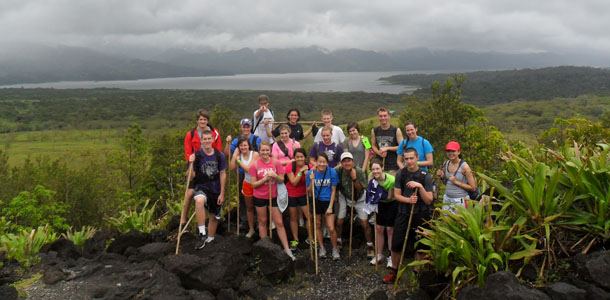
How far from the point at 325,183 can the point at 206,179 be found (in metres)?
2.18

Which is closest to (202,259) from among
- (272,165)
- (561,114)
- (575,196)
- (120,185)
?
(272,165)

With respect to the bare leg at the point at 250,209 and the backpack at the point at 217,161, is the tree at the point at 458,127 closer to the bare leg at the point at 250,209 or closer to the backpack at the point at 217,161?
the bare leg at the point at 250,209

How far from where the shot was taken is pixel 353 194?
6578mm

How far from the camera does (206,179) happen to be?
6668 mm

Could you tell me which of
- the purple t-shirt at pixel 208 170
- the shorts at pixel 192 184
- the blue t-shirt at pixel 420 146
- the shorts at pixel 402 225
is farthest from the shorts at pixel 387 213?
the shorts at pixel 192 184

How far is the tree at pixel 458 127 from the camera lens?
13.3m

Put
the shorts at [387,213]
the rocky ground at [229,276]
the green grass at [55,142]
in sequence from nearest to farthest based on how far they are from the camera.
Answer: the rocky ground at [229,276], the shorts at [387,213], the green grass at [55,142]

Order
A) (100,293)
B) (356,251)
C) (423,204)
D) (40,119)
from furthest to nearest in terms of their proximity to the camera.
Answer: (40,119) < (356,251) < (423,204) < (100,293)

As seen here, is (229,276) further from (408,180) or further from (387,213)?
(408,180)

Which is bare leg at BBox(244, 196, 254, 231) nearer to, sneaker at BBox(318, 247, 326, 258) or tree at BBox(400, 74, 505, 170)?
sneaker at BBox(318, 247, 326, 258)

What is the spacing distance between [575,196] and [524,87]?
178 m

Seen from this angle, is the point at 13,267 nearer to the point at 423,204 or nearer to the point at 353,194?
the point at 353,194

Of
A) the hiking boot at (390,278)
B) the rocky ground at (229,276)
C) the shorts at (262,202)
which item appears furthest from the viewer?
the shorts at (262,202)

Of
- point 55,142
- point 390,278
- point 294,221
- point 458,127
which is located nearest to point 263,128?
point 294,221
